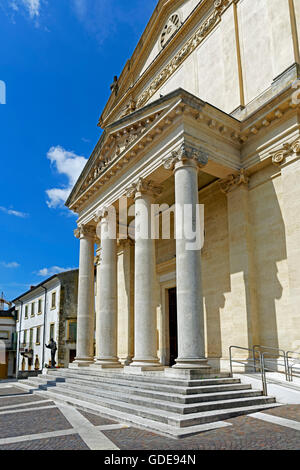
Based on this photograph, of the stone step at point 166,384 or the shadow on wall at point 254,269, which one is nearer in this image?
the stone step at point 166,384

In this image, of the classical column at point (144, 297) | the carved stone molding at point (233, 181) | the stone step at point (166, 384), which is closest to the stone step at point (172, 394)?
the stone step at point (166, 384)

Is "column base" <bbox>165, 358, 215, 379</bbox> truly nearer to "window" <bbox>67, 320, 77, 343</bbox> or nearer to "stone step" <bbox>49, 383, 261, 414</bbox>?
"stone step" <bbox>49, 383, 261, 414</bbox>

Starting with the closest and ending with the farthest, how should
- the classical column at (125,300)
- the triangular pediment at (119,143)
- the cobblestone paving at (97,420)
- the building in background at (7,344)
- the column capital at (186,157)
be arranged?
1. the cobblestone paving at (97,420)
2. the column capital at (186,157)
3. the triangular pediment at (119,143)
4. the classical column at (125,300)
5. the building in background at (7,344)

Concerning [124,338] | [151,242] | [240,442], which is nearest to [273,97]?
[151,242]

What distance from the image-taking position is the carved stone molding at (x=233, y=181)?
1337cm

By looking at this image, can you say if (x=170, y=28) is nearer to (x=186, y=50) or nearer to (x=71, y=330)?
(x=186, y=50)

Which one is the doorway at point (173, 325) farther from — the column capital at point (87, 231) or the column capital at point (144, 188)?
the column capital at point (144, 188)

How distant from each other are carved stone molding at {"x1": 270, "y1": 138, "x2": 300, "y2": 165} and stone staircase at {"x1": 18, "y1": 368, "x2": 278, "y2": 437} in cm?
668

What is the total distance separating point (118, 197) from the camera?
51.3ft

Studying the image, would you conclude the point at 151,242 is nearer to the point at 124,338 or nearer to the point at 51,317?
the point at 124,338

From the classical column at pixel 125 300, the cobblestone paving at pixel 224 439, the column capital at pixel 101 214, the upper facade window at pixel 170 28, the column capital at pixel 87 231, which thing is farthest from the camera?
the classical column at pixel 125 300

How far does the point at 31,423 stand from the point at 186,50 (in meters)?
16.4

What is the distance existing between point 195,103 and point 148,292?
242 inches

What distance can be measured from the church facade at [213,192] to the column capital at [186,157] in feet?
0.12
